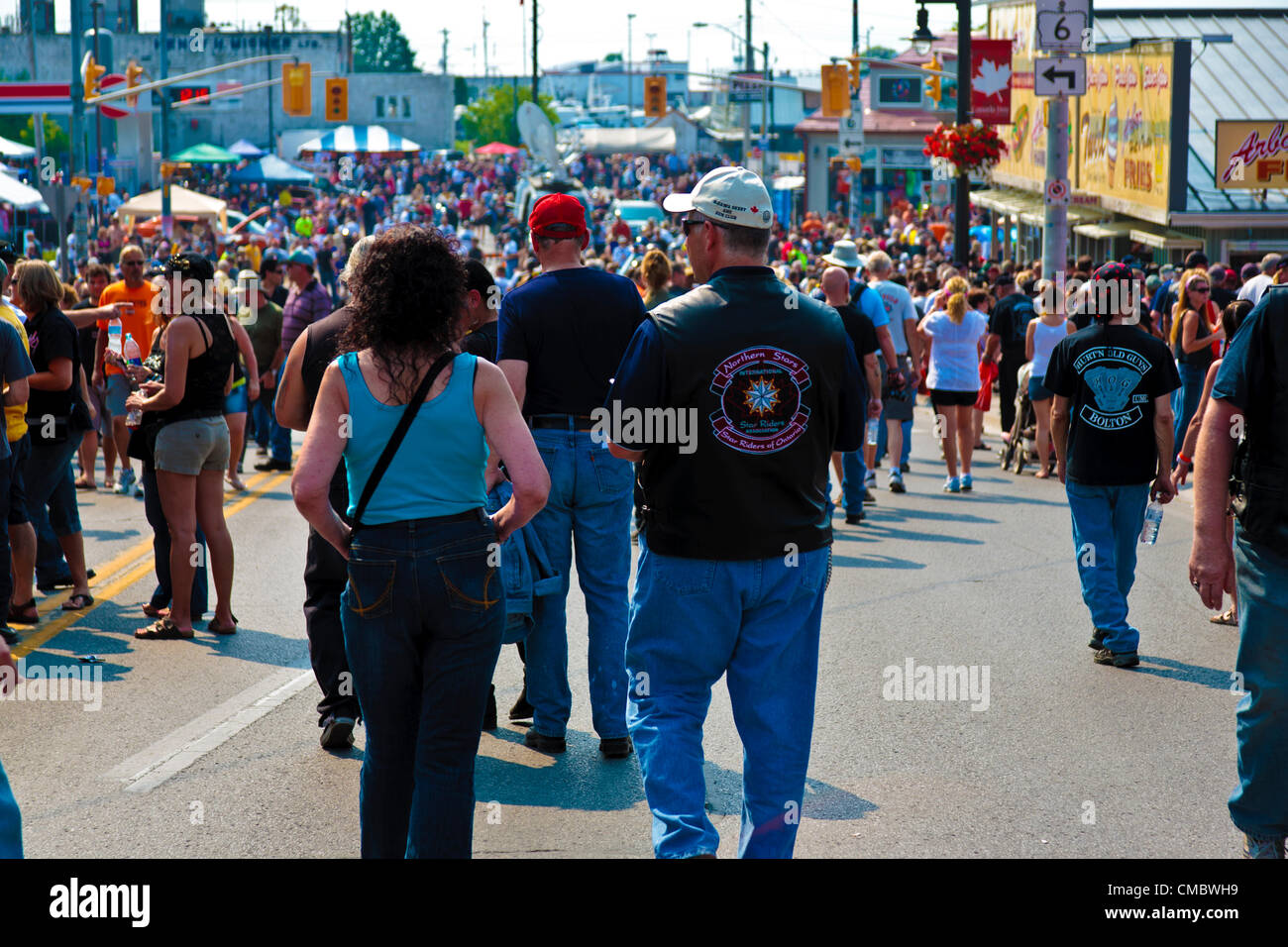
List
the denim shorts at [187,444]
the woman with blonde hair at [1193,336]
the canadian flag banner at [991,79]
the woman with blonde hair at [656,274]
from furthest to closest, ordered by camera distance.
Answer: the canadian flag banner at [991,79] < the woman with blonde hair at [1193,336] < the woman with blonde hair at [656,274] < the denim shorts at [187,444]

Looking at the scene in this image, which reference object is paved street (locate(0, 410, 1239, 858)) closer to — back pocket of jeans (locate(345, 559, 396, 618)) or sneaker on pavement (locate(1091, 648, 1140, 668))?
sneaker on pavement (locate(1091, 648, 1140, 668))

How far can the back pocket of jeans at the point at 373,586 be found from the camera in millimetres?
4145

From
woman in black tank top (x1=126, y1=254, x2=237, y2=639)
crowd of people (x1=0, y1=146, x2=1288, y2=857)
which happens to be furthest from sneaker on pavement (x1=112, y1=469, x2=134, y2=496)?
woman in black tank top (x1=126, y1=254, x2=237, y2=639)

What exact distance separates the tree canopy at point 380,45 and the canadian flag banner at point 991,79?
146380 mm

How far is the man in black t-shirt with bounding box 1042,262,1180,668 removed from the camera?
25.8 feet

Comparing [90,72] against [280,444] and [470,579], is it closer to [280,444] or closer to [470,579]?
[280,444]

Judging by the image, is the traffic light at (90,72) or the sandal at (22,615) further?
the traffic light at (90,72)

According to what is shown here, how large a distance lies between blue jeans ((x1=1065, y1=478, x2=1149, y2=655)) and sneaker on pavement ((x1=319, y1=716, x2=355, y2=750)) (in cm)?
378

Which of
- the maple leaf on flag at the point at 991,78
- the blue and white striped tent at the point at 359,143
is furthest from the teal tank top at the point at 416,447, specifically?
the blue and white striped tent at the point at 359,143

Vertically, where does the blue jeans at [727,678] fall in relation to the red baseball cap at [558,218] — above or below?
below

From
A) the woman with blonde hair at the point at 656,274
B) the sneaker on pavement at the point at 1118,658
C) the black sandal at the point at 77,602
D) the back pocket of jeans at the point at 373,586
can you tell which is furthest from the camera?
the woman with blonde hair at the point at 656,274

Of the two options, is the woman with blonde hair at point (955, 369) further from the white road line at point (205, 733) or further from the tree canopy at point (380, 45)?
the tree canopy at point (380, 45)

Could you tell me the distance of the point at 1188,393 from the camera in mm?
14383

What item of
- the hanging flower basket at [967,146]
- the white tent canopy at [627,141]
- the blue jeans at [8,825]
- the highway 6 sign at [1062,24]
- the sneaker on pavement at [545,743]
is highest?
the white tent canopy at [627,141]
